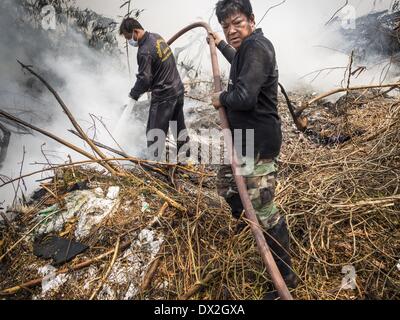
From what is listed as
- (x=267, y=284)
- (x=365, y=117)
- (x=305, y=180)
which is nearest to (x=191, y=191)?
(x=305, y=180)

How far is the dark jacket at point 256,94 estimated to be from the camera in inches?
66.3

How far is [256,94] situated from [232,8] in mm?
544

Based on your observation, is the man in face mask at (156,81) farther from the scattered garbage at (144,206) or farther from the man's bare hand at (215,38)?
the man's bare hand at (215,38)

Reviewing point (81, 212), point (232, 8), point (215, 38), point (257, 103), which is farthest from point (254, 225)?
point (81, 212)

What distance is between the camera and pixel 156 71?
387cm

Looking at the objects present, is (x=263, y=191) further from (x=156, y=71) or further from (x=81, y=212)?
(x=156, y=71)

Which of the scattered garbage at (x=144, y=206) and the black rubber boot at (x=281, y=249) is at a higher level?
the scattered garbage at (x=144, y=206)

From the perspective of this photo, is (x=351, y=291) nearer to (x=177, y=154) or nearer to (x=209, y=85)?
(x=177, y=154)

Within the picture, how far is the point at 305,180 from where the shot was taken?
3.08 m

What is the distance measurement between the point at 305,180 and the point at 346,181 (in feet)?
1.21

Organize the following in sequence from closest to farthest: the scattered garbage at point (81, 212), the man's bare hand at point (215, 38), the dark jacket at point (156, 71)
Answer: the man's bare hand at point (215, 38) < the scattered garbage at point (81, 212) < the dark jacket at point (156, 71)

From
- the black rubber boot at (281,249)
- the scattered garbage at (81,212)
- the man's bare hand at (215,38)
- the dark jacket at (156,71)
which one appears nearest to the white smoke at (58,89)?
the dark jacket at (156,71)

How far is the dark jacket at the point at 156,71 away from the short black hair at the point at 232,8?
6.67 ft

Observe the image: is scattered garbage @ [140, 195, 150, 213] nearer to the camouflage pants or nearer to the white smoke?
the camouflage pants
